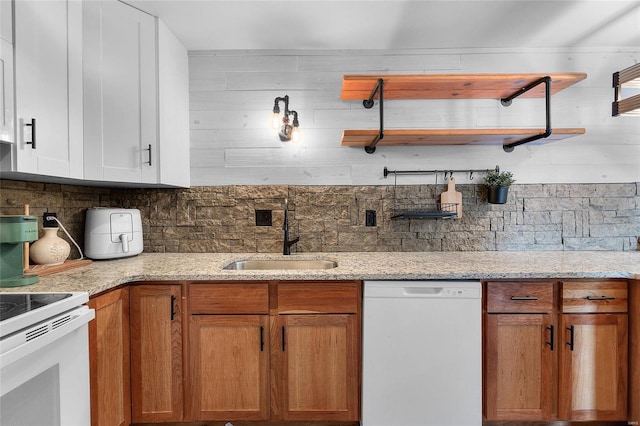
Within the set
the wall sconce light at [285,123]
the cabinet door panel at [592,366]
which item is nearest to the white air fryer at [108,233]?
the wall sconce light at [285,123]

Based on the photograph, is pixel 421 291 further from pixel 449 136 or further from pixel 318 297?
pixel 449 136

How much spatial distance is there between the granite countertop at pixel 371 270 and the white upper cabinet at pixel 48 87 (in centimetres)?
49

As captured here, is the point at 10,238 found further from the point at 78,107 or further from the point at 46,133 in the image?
the point at 78,107

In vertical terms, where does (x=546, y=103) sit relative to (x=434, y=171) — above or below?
above

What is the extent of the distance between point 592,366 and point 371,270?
1186mm

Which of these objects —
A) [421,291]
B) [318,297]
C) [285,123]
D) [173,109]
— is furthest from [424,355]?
[173,109]

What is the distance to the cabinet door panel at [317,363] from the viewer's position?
1.70 meters

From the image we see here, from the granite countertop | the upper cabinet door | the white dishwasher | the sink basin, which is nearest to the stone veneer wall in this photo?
the sink basin

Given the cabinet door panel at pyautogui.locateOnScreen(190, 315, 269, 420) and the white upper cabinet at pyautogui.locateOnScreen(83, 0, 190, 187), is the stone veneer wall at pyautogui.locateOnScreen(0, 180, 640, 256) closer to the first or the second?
the white upper cabinet at pyautogui.locateOnScreen(83, 0, 190, 187)

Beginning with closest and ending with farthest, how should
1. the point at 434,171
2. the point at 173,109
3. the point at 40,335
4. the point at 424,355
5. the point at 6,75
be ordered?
1. the point at 40,335
2. the point at 6,75
3. the point at 424,355
4. the point at 173,109
5. the point at 434,171

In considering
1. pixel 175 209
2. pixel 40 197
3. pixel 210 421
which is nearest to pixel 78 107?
pixel 40 197

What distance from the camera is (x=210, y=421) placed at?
67.9 inches

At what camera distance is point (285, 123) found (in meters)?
2.19

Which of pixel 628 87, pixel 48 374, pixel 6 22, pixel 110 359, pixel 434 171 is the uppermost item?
pixel 6 22
